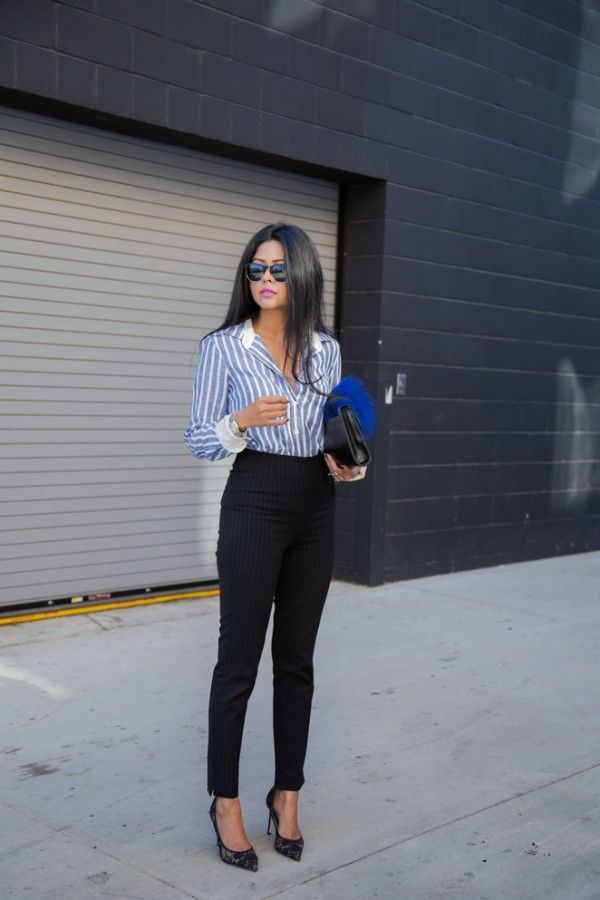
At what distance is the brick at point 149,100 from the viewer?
19.5 feet

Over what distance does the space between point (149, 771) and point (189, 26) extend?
398 centimetres

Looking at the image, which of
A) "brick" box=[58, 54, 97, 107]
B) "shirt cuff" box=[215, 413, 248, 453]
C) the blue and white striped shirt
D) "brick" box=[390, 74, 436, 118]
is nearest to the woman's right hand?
"shirt cuff" box=[215, 413, 248, 453]

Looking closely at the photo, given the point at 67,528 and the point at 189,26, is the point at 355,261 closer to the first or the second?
the point at 189,26

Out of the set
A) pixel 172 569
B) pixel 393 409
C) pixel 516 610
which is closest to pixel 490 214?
pixel 393 409

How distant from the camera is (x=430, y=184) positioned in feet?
25.4

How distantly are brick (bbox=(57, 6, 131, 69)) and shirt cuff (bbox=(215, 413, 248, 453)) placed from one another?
3081mm

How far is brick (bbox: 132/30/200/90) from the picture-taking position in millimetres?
5926

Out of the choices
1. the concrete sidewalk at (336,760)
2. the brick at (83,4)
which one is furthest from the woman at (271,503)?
the brick at (83,4)

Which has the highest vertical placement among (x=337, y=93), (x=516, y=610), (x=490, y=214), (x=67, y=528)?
(x=337, y=93)

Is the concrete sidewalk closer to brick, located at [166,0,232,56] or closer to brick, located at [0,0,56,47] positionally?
brick, located at [0,0,56,47]

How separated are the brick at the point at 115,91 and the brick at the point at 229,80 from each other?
52 cm

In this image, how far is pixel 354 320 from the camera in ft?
24.8

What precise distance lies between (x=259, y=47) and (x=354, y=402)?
12.4 feet

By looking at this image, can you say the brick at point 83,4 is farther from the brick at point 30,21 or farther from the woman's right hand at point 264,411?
the woman's right hand at point 264,411
